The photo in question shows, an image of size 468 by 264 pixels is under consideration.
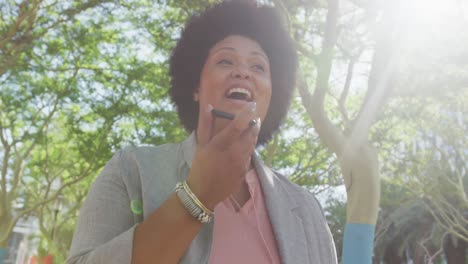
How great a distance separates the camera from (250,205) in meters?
1.63

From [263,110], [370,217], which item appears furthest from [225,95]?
[370,217]

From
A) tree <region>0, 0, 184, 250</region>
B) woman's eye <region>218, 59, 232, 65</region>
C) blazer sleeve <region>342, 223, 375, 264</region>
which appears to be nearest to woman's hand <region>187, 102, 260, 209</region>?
woman's eye <region>218, 59, 232, 65</region>

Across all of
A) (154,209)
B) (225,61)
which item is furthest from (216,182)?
(225,61)

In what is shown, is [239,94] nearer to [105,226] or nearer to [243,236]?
[243,236]

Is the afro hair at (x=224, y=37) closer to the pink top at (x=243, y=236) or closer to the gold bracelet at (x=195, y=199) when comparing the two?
the pink top at (x=243, y=236)

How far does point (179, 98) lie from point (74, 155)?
15920 mm

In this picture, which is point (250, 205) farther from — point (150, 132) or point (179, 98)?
point (150, 132)

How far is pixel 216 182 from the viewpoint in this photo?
1.05m

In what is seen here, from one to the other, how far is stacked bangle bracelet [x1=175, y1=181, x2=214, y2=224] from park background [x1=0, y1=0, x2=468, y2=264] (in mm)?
5714

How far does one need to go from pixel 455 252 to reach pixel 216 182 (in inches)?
1286

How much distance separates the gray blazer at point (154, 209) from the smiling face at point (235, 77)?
168mm

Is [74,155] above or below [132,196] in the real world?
above

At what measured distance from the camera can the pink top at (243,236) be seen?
4.77 feet

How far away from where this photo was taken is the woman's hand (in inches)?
40.6
